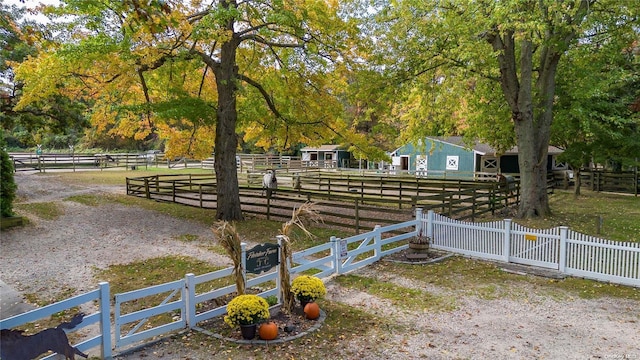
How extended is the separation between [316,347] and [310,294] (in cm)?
102

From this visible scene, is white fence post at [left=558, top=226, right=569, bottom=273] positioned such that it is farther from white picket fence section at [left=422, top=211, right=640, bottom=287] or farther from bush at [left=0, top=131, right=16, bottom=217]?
bush at [left=0, top=131, right=16, bottom=217]

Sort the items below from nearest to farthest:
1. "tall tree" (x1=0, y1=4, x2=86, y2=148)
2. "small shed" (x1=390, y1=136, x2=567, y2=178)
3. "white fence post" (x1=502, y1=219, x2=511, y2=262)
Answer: "white fence post" (x1=502, y1=219, x2=511, y2=262), "tall tree" (x1=0, y1=4, x2=86, y2=148), "small shed" (x1=390, y1=136, x2=567, y2=178)

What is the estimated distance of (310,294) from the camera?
→ 6.27 m

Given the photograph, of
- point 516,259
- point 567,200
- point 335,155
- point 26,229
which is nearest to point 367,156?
point 516,259

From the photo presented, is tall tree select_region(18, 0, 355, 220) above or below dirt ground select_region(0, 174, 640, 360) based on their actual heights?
above

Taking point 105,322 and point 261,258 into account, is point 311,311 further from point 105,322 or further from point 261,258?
point 105,322

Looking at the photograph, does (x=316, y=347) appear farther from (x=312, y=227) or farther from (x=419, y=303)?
(x=312, y=227)

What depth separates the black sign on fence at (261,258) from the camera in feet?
20.7

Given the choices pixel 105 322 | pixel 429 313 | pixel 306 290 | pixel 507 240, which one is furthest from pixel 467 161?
pixel 105 322

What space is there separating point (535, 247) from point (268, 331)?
256 inches

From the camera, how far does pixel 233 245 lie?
6.11 m

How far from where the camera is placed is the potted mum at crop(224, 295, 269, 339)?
5406 millimetres

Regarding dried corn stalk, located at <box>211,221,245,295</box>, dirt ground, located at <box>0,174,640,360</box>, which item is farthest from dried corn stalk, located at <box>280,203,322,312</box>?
dirt ground, located at <box>0,174,640,360</box>

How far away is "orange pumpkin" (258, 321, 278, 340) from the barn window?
3091 centimetres
